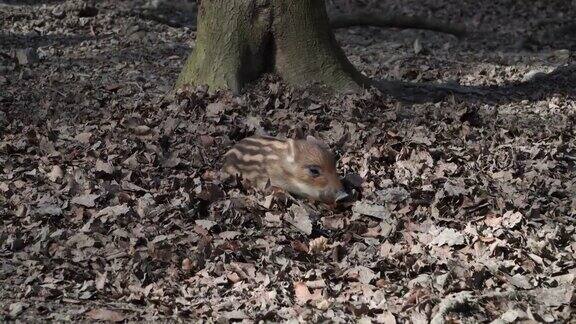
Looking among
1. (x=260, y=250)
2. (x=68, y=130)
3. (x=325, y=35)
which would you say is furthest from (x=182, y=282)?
(x=325, y=35)

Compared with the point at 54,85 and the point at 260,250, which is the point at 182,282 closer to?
the point at 260,250

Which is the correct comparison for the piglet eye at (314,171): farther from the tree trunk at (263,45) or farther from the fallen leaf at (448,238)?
the tree trunk at (263,45)

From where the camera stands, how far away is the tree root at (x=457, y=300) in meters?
4.88

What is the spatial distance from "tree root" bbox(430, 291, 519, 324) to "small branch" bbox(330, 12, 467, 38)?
8.43 m

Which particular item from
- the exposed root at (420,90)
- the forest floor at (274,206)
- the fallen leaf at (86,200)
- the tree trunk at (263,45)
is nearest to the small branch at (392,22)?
the forest floor at (274,206)

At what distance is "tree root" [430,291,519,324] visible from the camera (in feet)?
16.0

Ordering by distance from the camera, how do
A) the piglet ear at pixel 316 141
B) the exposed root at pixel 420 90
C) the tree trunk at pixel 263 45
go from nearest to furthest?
the piglet ear at pixel 316 141 < the tree trunk at pixel 263 45 < the exposed root at pixel 420 90

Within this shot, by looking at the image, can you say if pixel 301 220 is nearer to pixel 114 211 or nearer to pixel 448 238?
pixel 448 238

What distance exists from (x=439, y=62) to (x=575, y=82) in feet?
5.45

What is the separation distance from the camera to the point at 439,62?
34.0 ft

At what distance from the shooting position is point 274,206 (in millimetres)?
6117

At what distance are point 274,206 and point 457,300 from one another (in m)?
1.64

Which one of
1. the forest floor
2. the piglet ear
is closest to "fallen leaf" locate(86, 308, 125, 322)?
the forest floor

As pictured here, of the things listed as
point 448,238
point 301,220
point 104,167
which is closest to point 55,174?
point 104,167
